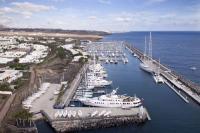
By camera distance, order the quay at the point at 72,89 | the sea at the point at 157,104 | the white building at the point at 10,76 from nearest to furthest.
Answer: the sea at the point at 157,104, the quay at the point at 72,89, the white building at the point at 10,76

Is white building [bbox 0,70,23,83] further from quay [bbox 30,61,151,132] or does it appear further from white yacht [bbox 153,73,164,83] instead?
white yacht [bbox 153,73,164,83]

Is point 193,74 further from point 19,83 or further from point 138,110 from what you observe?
point 19,83

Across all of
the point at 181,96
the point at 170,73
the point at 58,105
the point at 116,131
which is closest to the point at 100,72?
the point at 170,73

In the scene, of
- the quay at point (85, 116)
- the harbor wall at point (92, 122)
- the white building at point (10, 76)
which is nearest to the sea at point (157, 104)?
the harbor wall at point (92, 122)

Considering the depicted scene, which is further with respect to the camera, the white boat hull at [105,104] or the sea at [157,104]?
the white boat hull at [105,104]

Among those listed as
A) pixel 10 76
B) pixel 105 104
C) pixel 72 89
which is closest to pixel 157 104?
pixel 105 104

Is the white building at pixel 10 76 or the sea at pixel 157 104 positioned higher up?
the white building at pixel 10 76

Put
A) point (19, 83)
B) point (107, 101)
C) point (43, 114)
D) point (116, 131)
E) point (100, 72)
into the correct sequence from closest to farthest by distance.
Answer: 1. point (116, 131)
2. point (43, 114)
3. point (107, 101)
4. point (19, 83)
5. point (100, 72)

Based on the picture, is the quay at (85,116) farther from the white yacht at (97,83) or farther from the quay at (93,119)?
the white yacht at (97,83)

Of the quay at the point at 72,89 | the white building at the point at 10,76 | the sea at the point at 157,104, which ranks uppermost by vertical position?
the white building at the point at 10,76

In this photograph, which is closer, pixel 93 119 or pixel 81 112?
pixel 93 119

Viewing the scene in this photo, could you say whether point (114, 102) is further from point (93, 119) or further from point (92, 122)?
point (92, 122)
